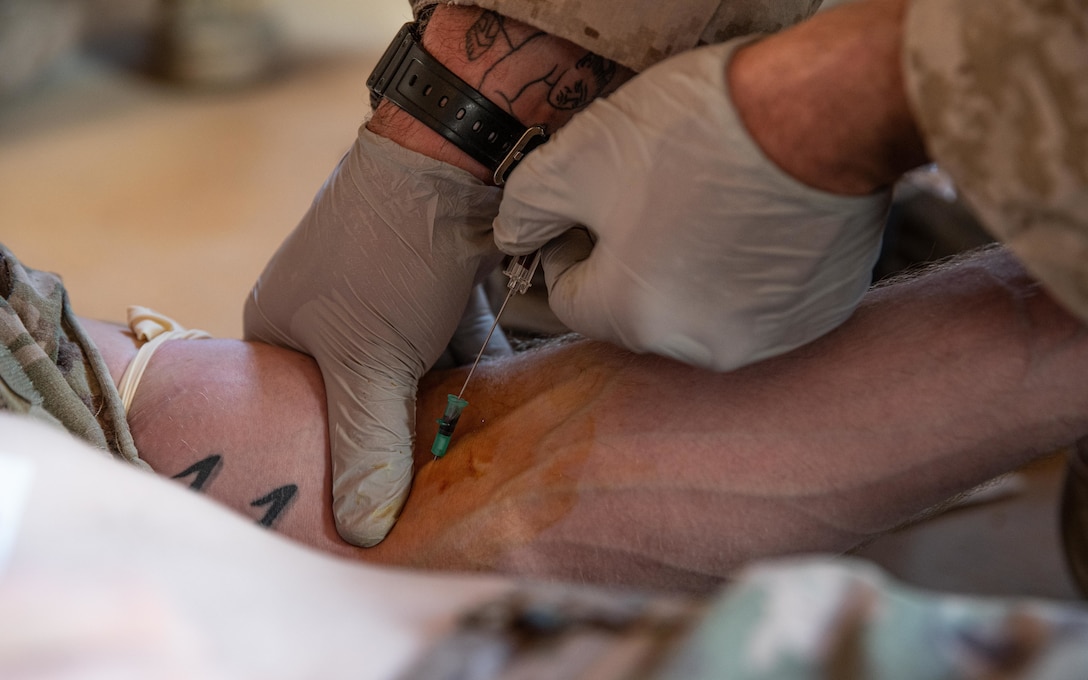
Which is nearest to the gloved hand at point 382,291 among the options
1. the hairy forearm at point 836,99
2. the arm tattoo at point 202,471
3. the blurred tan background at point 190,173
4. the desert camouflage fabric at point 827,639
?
the arm tattoo at point 202,471

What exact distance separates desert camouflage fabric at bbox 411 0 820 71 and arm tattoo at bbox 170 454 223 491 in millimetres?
742

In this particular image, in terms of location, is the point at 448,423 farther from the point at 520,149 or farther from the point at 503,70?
the point at 503,70

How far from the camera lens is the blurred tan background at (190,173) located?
1.66 meters

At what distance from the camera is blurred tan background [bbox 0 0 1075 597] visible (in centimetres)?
166

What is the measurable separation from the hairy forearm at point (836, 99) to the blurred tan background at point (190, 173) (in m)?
1.06

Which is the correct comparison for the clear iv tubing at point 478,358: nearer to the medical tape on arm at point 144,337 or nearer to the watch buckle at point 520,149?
the watch buckle at point 520,149

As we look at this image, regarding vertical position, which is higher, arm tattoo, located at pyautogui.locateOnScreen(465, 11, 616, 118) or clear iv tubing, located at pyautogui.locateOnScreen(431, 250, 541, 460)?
arm tattoo, located at pyautogui.locateOnScreen(465, 11, 616, 118)

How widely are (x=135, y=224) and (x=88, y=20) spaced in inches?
51.1

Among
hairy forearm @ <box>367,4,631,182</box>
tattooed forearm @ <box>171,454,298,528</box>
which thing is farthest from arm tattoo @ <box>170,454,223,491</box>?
hairy forearm @ <box>367,4,631,182</box>

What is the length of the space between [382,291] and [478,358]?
176 millimetres

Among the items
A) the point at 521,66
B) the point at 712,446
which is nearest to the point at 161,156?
the point at 521,66

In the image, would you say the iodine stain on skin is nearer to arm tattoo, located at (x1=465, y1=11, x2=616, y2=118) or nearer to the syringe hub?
the syringe hub

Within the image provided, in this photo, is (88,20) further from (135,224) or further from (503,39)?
(503,39)

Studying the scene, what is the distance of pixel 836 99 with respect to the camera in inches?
30.0
